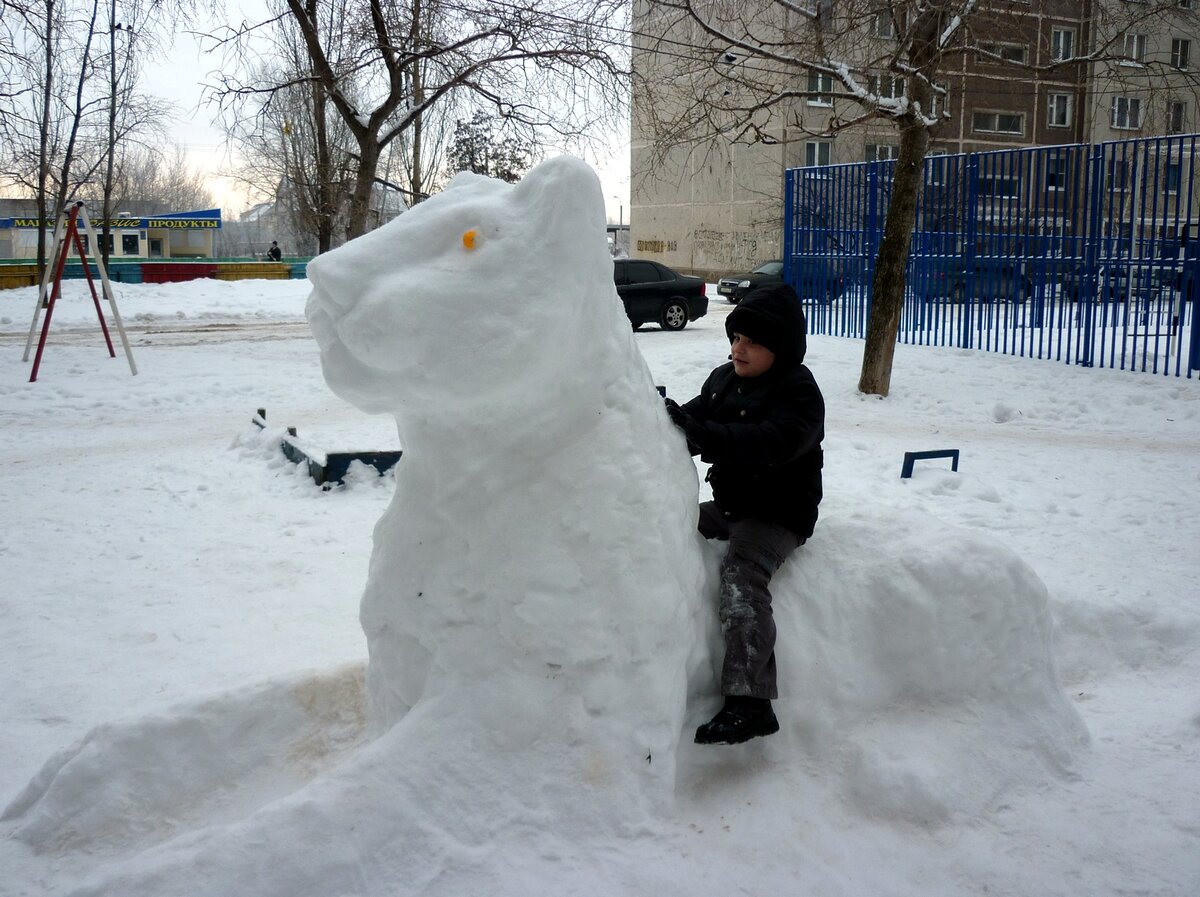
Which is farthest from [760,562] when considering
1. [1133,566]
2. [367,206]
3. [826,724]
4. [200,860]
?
[367,206]

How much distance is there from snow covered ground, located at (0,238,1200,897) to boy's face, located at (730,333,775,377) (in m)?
0.54

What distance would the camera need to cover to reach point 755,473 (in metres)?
2.86

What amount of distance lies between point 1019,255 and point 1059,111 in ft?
79.0

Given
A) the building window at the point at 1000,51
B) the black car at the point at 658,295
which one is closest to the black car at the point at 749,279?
the black car at the point at 658,295

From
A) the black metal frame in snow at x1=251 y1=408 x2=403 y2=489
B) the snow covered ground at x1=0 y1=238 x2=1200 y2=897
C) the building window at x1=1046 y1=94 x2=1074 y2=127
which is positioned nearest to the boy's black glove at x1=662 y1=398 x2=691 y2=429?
the snow covered ground at x1=0 y1=238 x2=1200 y2=897

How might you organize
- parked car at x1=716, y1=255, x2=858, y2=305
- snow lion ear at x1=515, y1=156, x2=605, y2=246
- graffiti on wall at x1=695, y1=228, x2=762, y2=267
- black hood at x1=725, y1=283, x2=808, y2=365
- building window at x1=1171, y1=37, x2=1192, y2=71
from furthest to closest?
1. graffiti on wall at x1=695, y1=228, x2=762, y2=267
2. parked car at x1=716, y1=255, x2=858, y2=305
3. building window at x1=1171, y1=37, x2=1192, y2=71
4. black hood at x1=725, y1=283, x2=808, y2=365
5. snow lion ear at x1=515, y1=156, x2=605, y2=246

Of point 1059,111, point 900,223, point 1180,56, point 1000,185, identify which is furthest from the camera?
point 1059,111

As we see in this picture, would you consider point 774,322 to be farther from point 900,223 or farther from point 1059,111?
point 1059,111

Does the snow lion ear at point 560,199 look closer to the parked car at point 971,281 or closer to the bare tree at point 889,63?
the bare tree at point 889,63

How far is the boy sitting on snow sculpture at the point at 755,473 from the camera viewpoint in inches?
102

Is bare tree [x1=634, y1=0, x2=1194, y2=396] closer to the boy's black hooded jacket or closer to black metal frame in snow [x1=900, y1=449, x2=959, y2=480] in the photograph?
black metal frame in snow [x1=900, y1=449, x2=959, y2=480]

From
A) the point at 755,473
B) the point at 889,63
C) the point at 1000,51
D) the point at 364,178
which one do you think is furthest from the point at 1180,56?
the point at 755,473

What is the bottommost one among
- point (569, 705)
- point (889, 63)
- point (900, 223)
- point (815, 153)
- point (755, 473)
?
point (569, 705)

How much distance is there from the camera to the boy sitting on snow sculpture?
2.59m
